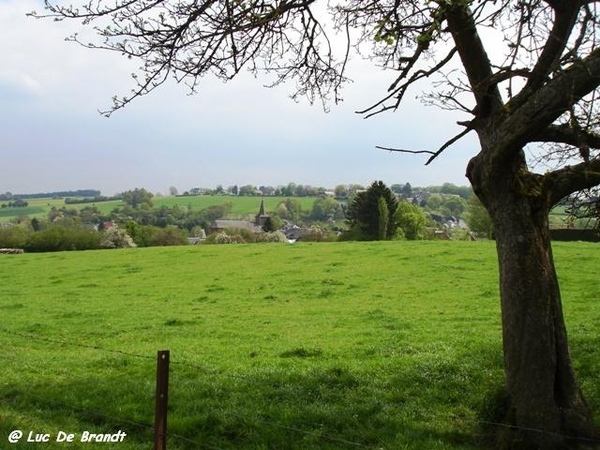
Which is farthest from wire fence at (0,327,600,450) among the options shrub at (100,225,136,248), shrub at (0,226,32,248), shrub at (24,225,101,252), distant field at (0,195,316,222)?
distant field at (0,195,316,222)

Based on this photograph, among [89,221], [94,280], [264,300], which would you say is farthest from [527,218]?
[89,221]

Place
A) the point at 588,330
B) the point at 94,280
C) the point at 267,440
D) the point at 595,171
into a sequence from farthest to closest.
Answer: the point at 94,280 → the point at 588,330 → the point at 267,440 → the point at 595,171

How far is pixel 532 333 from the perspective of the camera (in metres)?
6.07

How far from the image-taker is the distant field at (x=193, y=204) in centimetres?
13438

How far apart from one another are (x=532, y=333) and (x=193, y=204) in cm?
14307

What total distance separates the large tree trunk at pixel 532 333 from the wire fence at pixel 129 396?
0.12 meters

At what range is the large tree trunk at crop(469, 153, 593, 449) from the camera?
602 cm

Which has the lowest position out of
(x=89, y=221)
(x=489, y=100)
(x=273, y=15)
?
(x=89, y=221)

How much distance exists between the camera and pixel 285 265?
94.7 ft

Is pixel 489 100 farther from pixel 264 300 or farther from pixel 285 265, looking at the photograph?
pixel 285 265

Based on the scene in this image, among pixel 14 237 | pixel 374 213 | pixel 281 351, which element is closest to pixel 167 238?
pixel 14 237

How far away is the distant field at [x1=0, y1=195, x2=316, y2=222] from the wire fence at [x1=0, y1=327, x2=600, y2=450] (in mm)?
120223

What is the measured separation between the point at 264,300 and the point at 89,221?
317 feet

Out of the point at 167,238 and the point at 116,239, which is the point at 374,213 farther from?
the point at 116,239
